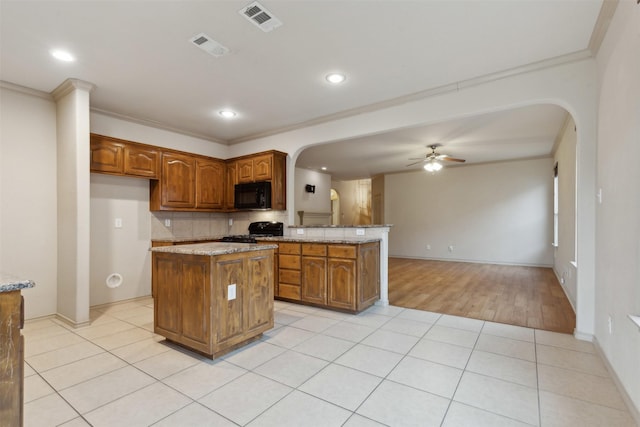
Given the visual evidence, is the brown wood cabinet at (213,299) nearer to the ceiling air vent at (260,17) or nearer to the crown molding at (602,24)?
the ceiling air vent at (260,17)

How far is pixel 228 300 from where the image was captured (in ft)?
8.26

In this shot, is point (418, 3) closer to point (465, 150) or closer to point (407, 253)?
point (465, 150)

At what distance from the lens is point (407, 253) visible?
8867 millimetres

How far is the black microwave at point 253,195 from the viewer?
4734 millimetres

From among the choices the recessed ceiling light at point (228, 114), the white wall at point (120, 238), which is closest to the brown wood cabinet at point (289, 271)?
the recessed ceiling light at point (228, 114)

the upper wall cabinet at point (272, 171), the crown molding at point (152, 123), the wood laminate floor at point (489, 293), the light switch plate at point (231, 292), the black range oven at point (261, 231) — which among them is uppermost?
the crown molding at point (152, 123)

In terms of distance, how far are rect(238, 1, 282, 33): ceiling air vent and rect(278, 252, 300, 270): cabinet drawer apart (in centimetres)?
263

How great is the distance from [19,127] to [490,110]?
5152mm

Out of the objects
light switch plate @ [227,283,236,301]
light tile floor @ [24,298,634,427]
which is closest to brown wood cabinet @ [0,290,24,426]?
light tile floor @ [24,298,634,427]

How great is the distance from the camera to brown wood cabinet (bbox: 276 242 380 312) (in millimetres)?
3561

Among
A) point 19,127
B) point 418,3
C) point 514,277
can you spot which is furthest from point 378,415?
point 514,277

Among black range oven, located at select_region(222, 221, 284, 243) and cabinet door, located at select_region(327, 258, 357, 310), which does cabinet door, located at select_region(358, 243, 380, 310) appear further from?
black range oven, located at select_region(222, 221, 284, 243)

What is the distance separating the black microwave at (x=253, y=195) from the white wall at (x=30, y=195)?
2.37 metres

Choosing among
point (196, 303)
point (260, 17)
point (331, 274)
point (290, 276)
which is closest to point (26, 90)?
point (260, 17)
